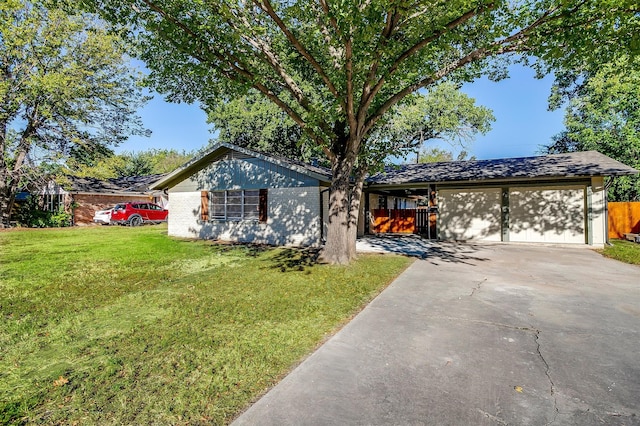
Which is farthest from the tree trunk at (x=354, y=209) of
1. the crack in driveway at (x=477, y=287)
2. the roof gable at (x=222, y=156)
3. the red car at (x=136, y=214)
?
the red car at (x=136, y=214)

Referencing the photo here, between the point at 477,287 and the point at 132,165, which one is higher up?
the point at 132,165

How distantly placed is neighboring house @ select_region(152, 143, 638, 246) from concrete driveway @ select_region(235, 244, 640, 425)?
683 centimetres

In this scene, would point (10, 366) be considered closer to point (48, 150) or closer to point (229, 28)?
point (229, 28)

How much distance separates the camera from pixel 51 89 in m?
16.5

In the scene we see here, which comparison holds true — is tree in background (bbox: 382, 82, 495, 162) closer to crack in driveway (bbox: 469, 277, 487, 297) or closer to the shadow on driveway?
the shadow on driveway

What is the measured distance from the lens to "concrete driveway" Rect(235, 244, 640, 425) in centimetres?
239

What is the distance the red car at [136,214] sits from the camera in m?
20.7

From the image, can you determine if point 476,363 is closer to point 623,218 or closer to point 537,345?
point 537,345

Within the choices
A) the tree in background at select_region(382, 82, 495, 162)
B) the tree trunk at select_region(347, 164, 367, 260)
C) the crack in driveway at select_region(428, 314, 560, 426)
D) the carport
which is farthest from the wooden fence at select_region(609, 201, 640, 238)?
the crack in driveway at select_region(428, 314, 560, 426)

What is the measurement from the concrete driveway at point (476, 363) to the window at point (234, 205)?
8536 millimetres

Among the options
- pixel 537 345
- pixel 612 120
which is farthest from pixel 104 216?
pixel 612 120

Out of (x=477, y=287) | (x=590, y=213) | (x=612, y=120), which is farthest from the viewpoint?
(x=612, y=120)

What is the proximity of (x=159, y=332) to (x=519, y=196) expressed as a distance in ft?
43.9

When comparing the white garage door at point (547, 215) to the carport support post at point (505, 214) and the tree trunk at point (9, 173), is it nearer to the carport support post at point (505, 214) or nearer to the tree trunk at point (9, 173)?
the carport support post at point (505, 214)
